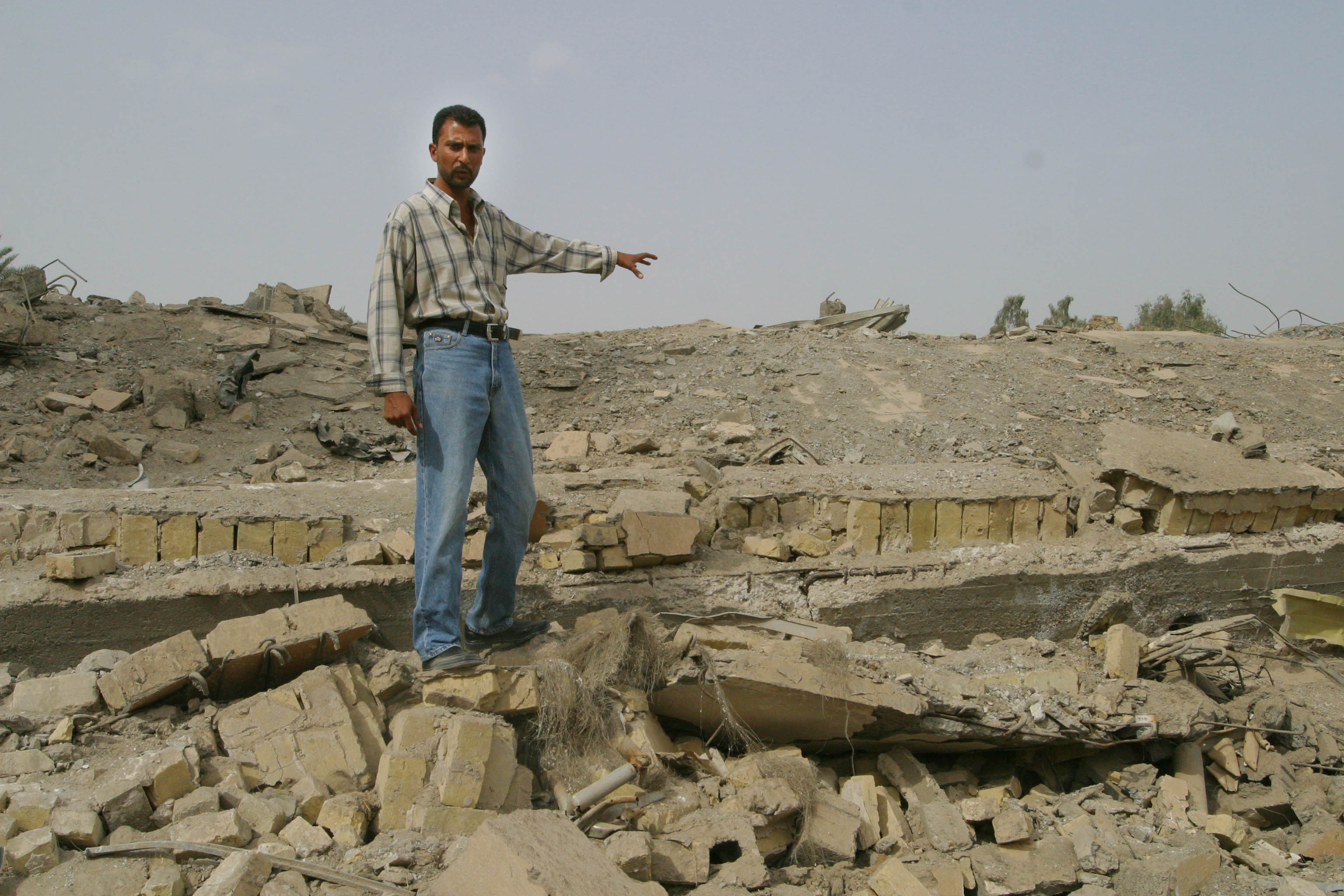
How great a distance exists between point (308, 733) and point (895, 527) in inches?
128

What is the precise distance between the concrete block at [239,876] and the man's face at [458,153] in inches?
90.6

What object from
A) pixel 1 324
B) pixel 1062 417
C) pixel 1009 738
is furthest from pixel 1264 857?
pixel 1 324

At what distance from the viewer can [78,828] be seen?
2.52 m

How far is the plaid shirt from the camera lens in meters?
3.27

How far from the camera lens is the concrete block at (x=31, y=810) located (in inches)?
101

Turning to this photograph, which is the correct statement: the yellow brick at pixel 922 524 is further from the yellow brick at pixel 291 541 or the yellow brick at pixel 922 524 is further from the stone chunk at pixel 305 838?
the stone chunk at pixel 305 838

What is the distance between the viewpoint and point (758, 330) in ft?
29.3

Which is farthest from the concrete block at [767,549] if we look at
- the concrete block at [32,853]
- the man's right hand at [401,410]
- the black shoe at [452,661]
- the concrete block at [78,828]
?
the concrete block at [32,853]

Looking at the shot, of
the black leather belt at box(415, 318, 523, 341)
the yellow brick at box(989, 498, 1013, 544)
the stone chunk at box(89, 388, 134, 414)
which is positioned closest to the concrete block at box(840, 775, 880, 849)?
the yellow brick at box(989, 498, 1013, 544)

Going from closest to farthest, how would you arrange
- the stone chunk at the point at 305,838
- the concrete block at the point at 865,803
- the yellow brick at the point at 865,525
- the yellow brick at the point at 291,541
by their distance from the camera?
the stone chunk at the point at 305,838, the concrete block at the point at 865,803, the yellow brick at the point at 291,541, the yellow brick at the point at 865,525

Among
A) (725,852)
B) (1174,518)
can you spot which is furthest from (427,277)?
(1174,518)

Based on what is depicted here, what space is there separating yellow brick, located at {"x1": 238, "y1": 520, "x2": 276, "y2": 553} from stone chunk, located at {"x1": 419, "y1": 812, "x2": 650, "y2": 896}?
7.08ft

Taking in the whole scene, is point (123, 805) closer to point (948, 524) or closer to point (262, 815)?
point (262, 815)

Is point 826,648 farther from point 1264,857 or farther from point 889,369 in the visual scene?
point 889,369
